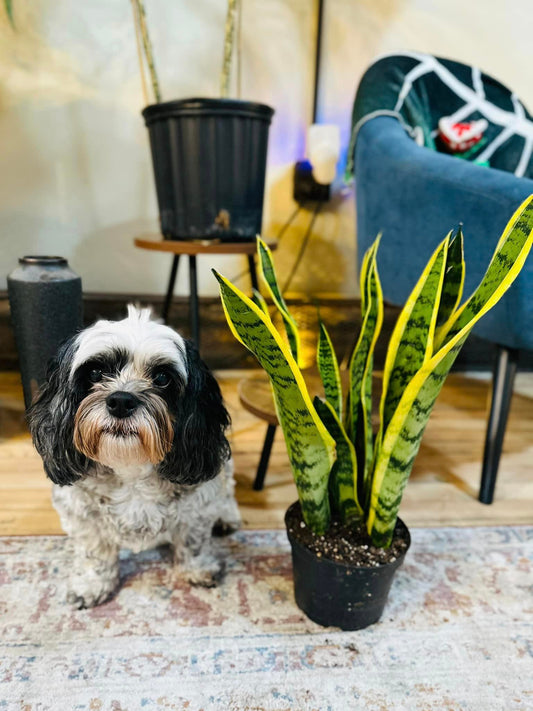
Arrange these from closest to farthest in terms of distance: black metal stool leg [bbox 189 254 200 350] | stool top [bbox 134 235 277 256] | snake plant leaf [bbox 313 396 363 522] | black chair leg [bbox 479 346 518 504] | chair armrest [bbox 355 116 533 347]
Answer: snake plant leaf [bbox 313 396 363 522], chair armrest [bbox 355 116 533 347], black chair leg [bbox 479 346 518 504], stool top [bbox 134 235 277 256], black metal stool leg [bbox 189 254 200 350]

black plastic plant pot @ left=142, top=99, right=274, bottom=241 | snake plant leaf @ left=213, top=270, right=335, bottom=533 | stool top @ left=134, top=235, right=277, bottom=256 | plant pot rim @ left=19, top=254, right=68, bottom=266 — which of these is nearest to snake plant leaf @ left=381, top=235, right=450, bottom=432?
snake plant leaf @ left=213, top=270, right=335, bottom=533

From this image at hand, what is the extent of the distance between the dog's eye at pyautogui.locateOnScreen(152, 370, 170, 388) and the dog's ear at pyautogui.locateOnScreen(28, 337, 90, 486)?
0.15 m

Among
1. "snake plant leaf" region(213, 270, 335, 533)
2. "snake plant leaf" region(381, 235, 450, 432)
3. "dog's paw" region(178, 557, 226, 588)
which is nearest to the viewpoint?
"snake plant leaf" region(213, 270, 335, 533)

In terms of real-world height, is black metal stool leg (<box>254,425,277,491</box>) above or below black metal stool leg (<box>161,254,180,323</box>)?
below

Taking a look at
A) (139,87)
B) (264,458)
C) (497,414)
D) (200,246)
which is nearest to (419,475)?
(497,414)

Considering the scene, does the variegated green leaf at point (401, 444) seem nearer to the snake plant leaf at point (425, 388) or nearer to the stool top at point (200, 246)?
the snake plant leaf at point (425, 388)

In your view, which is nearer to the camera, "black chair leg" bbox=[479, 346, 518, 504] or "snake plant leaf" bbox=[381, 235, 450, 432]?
"snake plant leaf" bbox=[381, 235, 450, 432]

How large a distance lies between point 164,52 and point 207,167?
974mm

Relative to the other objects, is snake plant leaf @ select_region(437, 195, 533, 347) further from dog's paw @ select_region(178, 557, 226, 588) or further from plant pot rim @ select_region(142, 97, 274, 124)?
plant pot rim @ select_region(142, 97, 274, 124)

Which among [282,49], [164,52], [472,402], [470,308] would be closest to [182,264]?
[164,52]

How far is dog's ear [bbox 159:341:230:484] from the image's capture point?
92 centimetres

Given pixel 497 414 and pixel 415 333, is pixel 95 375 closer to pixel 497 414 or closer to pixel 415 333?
pixel 415 333

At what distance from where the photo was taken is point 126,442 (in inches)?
32.8

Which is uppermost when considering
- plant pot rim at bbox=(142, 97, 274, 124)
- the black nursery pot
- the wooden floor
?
plant pot rim at bbox=(142, 97, 274, 124)
